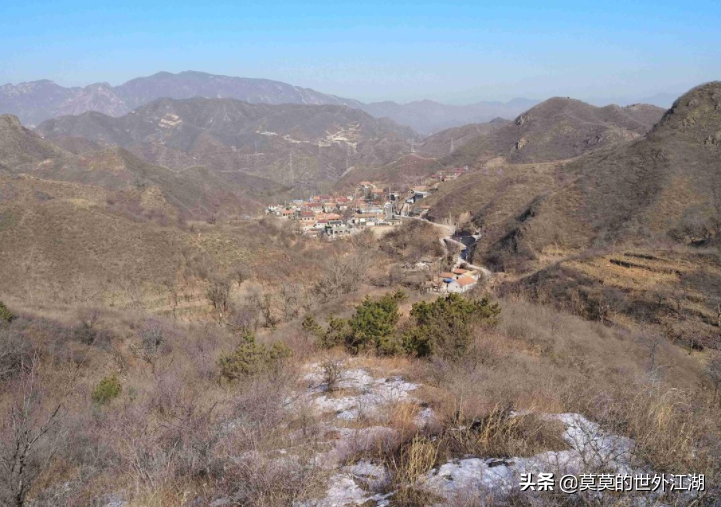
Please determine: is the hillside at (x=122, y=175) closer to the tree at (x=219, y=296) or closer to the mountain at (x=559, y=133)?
the tree at (x=219, y=296)

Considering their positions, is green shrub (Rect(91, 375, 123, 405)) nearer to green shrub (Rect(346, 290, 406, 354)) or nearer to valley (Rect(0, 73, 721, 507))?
valley (Rect(0, 73, 721, 507))

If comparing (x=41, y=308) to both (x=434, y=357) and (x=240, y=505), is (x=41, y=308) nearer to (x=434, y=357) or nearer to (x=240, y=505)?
(x=434, y=357)

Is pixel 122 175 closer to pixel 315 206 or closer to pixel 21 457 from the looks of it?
pixel 315 206

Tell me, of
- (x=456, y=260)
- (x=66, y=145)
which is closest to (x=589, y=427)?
(x=456, y=260)

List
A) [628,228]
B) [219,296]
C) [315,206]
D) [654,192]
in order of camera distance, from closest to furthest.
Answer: [219,296] → [628,228] → [654,192] → [315,206]

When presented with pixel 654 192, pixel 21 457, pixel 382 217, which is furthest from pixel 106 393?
pixel 382 217

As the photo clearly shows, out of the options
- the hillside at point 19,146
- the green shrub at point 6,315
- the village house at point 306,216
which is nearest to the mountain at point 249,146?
the hillside at point 19,146

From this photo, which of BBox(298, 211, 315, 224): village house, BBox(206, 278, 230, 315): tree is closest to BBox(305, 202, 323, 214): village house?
BBox(298, 211, 315, 224): village house
